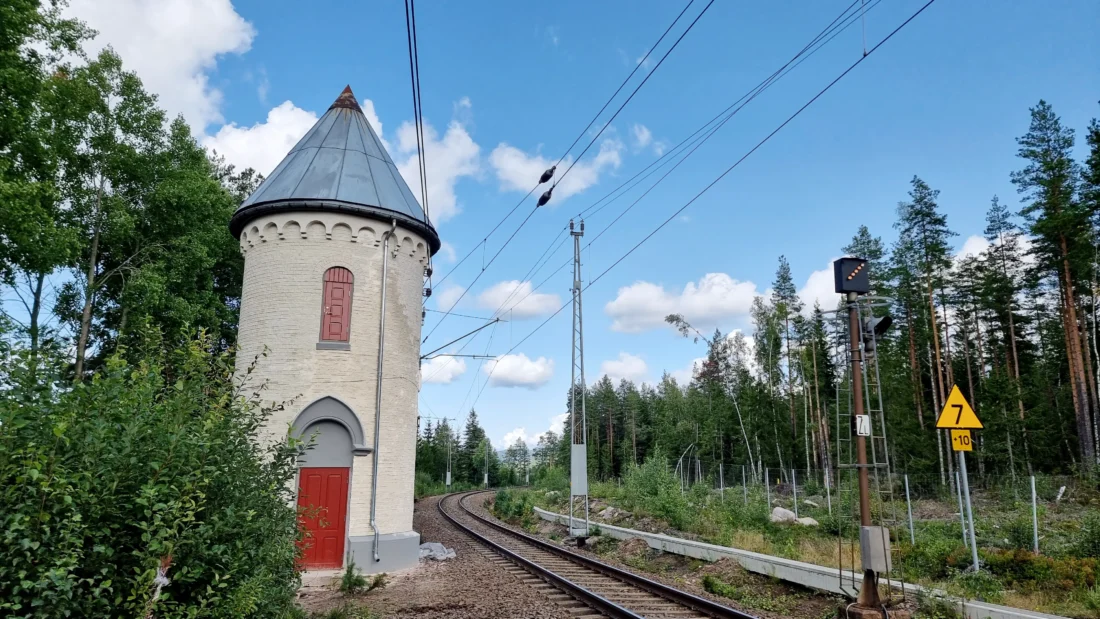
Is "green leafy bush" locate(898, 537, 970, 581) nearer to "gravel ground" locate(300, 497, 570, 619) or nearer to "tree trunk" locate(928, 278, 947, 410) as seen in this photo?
"gravel ground" locate(300, 497, 570, 619)

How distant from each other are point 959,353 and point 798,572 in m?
37.1

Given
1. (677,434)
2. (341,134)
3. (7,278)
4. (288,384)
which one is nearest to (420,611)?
(288,384)

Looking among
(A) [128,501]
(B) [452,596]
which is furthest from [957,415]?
(A) [128,501]

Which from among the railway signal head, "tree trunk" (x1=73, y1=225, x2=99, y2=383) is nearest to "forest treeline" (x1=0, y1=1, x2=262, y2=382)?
"tree trunk" (x1=73, y1=225, x2=99, y2=383)

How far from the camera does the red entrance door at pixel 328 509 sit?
47.3 ft

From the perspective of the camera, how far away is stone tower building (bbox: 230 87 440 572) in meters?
14.7

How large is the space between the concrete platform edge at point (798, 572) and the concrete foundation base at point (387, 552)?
6.11m

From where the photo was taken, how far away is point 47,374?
4.54 meters

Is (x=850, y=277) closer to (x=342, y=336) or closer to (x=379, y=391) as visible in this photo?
(x=379, y=391)

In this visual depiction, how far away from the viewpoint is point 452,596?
37.9ft

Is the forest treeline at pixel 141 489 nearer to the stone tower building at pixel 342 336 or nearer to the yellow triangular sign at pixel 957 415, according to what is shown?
the stone tower building at pixel 342 336

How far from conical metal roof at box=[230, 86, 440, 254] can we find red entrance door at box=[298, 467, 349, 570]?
631 cm

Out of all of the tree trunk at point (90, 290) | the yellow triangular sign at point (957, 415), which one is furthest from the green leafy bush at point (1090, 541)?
the tree trunk at point (90, 290)

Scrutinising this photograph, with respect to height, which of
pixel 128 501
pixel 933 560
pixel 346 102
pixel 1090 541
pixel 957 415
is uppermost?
pixel 346 102
